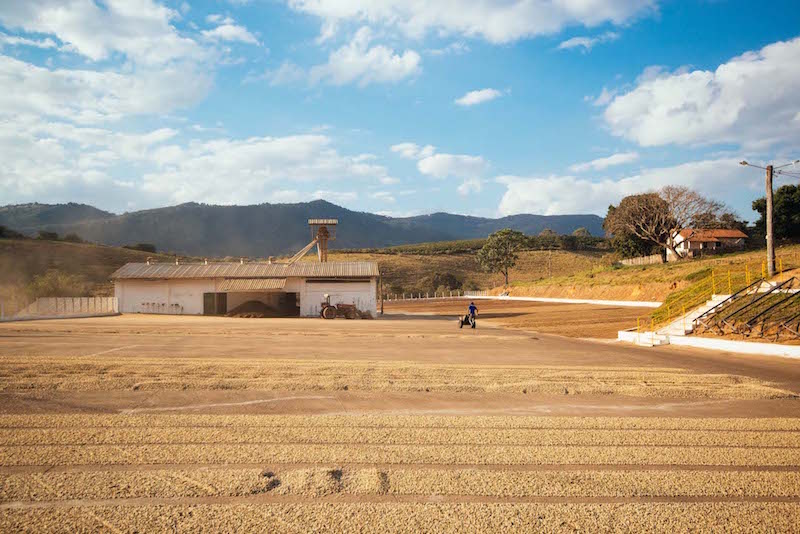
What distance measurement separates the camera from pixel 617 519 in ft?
15.4

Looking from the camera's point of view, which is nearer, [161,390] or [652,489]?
[652,489]

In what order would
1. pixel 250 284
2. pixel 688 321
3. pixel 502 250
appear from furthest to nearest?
pixel 502 250, pixel 250 284, pixel 688 321

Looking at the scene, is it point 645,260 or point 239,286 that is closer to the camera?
point 239,286

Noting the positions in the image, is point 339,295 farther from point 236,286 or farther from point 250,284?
point 236,286

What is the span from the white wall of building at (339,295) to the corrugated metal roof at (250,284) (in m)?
2.18

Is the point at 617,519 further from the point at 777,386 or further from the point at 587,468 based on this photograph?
the point at 777,386

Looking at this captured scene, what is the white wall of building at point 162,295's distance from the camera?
145 feet

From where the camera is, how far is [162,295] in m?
44.4

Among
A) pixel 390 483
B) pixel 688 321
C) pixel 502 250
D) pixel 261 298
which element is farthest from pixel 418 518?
pixel 502 250

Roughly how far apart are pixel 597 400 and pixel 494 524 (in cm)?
671

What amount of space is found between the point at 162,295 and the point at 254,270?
321 inches

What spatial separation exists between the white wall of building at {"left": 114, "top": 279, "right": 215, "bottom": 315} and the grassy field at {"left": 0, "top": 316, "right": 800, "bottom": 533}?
31068 millimetres

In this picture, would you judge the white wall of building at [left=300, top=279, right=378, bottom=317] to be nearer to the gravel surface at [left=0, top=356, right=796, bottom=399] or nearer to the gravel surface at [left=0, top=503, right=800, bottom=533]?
the gravel surface at [left=0, top=356, right=796, bottom=399]

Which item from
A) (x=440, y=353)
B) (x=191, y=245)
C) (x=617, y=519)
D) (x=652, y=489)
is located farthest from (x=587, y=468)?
(x=191, y=245)
